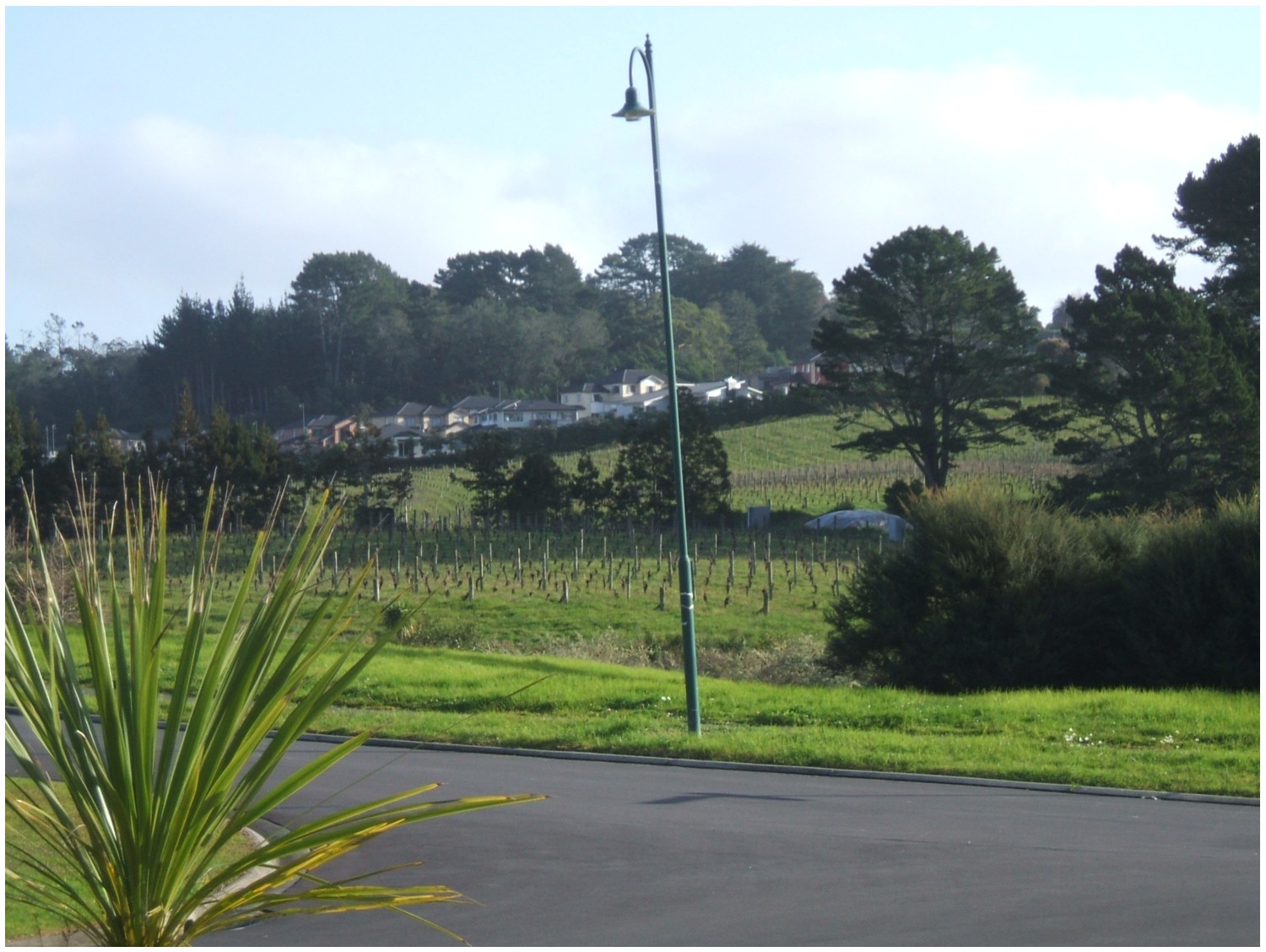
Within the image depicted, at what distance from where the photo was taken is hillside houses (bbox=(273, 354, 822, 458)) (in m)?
87.8

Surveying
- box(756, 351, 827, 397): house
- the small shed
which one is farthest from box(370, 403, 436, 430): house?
the small shed

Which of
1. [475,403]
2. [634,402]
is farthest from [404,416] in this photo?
[634,402]

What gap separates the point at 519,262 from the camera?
123562 mm

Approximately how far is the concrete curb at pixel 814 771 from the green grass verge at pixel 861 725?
0.20 metres

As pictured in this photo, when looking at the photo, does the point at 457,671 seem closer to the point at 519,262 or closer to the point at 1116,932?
the point at 1116,932

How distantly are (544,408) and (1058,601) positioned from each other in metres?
78.8

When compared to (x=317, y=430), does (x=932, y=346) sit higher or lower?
lower

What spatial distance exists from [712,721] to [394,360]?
90331 millimetres

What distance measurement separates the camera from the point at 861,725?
16.6 meters

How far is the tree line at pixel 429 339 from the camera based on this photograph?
9588 cm

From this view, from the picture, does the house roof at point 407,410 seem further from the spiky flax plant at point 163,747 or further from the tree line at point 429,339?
the spiky flax plant at point 163,747

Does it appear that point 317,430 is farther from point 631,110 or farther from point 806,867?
point 806,867

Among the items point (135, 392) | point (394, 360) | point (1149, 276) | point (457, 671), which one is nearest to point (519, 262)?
point (394, 360)

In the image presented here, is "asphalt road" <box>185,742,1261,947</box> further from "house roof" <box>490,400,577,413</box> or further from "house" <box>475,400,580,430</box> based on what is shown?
"house roof" <box>490,400,577,413</box>
